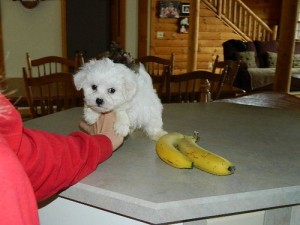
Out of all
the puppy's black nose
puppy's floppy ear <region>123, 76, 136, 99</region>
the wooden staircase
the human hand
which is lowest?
the human hand

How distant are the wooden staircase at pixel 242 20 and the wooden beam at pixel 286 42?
12.0ft

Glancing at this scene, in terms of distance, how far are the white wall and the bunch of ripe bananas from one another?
4.33 m

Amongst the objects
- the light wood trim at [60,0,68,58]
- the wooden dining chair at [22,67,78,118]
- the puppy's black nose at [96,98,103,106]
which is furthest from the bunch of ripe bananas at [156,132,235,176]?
the light wood trim at [60,0,68,58]

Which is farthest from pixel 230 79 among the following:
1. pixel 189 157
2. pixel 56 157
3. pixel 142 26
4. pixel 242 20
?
pixel 242 20

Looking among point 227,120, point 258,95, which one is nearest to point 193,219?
point 227,120

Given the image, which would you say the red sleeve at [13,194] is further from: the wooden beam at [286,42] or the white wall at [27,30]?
the white wall at [27,30]

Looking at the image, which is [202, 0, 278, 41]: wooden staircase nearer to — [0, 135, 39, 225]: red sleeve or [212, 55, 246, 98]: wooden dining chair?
[212, 55, 246, 98]: wooden dining chair

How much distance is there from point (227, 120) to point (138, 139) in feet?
1.49

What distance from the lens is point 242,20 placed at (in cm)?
862

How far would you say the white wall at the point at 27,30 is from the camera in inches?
196

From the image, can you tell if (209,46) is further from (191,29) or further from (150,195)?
(150,195)

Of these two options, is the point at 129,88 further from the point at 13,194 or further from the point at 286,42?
the point at 286,42

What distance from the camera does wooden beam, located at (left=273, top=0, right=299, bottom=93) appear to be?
452 centimetres

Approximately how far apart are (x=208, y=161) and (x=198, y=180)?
0.06 m
